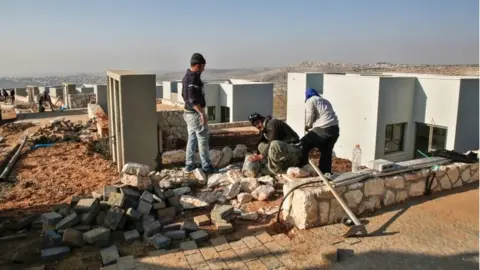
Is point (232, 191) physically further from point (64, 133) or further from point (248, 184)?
point (64, 133)

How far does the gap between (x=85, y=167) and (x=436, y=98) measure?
420 inches

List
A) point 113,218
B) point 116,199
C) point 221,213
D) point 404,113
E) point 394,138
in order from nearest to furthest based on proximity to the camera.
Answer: point 113,218
point 221,213
point 116,199
point 404,113
point 394,138

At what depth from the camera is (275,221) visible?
4.96m

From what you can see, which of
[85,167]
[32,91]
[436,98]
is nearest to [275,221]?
[85,167]

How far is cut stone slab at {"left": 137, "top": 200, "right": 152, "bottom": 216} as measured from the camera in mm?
5086

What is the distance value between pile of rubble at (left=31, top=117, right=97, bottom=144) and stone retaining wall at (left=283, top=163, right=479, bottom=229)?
29.6ft

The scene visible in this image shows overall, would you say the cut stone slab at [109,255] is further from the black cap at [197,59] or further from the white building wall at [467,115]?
the white building wall at [467,115]

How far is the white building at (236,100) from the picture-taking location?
18938 mm

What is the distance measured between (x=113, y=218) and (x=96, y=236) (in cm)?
31

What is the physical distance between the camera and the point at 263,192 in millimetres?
5777

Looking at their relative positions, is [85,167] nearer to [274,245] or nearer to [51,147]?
[51,147]

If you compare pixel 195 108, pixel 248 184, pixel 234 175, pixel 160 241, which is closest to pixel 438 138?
pixel 234 175

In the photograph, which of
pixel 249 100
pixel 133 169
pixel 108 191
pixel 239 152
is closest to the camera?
pixel 108 191

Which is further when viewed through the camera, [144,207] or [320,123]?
[320,123]
